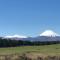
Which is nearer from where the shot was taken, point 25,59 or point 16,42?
point 25,59

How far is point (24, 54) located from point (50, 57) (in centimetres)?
437

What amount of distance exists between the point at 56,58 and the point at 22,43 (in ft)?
74.6

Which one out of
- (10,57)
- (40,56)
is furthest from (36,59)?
(10,57)

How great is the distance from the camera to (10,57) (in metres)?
43.1

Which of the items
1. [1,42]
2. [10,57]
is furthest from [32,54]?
[1,42]

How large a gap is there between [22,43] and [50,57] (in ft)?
72.9

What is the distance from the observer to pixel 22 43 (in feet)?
217

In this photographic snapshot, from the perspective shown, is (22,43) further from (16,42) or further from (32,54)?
(32,54)

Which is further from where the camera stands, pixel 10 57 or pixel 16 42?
pixel 16 42

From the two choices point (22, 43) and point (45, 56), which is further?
point (22, 43)

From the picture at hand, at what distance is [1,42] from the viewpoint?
2500 inches

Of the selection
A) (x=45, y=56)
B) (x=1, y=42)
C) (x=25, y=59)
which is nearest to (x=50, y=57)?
(x=45, y=56)

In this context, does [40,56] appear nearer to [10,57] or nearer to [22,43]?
[10,57]

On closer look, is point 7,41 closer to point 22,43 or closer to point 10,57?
point 22,43
